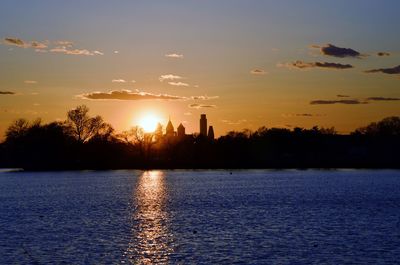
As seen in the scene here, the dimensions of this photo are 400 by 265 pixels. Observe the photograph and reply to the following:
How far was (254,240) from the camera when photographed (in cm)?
4466

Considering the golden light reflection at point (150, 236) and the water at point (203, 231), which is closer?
the water at point (203, 231)

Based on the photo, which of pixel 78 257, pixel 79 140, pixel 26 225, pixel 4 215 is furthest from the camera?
pixel 79 140

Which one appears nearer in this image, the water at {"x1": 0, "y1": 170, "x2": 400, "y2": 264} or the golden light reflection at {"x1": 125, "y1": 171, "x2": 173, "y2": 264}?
the water at {"x1": 0, "y1": 170, "x2": 400, "y2": 264}

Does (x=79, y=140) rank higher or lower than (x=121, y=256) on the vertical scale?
higher

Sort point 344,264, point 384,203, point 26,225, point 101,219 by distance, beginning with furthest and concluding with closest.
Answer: point 384,203, point 101,219, point 26,225, point 344,264

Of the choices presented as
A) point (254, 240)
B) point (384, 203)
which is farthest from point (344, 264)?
point (384, 203)

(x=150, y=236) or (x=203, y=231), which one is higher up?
(x=203, y=231)

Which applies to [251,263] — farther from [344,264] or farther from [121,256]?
[121,256]

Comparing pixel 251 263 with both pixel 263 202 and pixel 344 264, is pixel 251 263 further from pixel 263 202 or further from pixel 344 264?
pixel 263 202

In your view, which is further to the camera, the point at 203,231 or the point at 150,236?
the point at 203,231

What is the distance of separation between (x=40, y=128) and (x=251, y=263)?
6394 inches

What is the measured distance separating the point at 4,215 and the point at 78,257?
29.0 meters

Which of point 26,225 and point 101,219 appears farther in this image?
point 101,219

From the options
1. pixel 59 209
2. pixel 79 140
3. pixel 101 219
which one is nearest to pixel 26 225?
pixel 101 219
